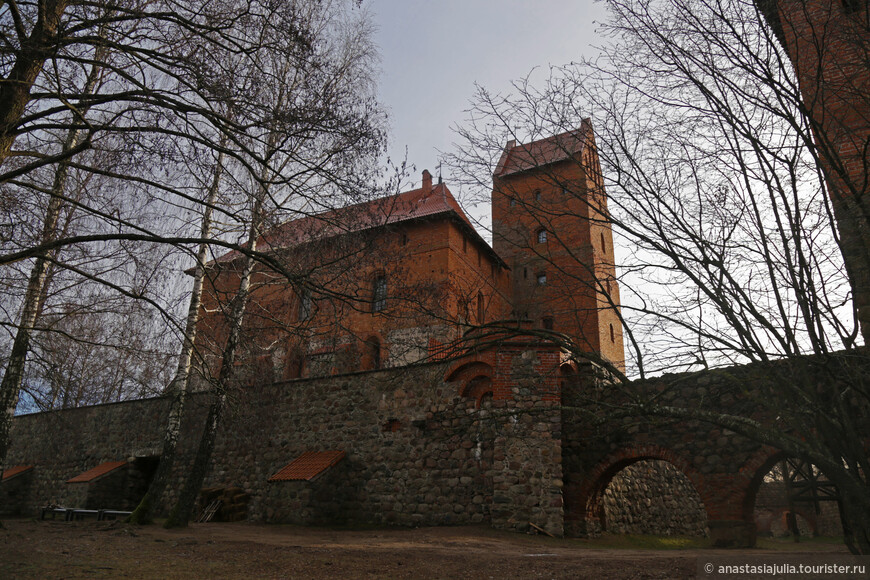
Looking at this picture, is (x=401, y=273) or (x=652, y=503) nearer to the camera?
(x=401, y=273)

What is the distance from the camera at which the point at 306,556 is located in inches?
262

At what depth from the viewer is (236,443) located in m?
13.9

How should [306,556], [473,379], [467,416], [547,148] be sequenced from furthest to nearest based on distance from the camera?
[473,379] < [467,416] < [306,556] < [547,148]

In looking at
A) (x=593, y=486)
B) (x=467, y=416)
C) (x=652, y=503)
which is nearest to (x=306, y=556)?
(x=467, y=416)

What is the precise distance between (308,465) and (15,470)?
12801 millimetres

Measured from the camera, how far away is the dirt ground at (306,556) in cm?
541

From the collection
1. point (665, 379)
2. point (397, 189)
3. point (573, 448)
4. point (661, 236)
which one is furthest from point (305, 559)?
point (665, 379)

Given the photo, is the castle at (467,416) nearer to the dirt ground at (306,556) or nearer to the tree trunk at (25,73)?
the dirt ground at (306,556)

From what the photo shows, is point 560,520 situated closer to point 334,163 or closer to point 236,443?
point 334,163

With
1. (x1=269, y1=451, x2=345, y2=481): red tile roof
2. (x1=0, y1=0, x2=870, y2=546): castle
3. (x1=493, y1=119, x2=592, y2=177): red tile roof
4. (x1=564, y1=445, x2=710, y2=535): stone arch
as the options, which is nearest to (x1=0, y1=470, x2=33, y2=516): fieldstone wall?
(x1=0, y1=0, x2=870, y2=546): castle

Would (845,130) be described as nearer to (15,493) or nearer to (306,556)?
(306,556)

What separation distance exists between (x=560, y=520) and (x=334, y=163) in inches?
277

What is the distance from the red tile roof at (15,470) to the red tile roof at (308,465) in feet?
38.0

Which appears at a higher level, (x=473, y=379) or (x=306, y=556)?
(x=473, y=379)
